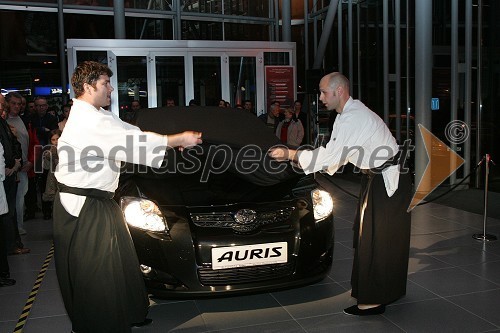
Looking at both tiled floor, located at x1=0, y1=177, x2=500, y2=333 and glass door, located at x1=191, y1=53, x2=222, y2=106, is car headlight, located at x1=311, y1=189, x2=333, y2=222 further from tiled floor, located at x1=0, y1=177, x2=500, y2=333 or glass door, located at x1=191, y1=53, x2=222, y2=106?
glass door, located at x1=191, y1=53, x2=222, y2=106

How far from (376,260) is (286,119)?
6226 mm

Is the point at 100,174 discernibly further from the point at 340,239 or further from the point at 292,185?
the point at 340,239

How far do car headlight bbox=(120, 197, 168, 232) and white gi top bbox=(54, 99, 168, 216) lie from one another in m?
0.65

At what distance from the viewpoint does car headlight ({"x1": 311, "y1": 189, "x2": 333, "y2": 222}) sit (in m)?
3.97

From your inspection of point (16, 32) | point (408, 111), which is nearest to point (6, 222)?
point (408, 111)

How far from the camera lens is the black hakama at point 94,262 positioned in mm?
2998

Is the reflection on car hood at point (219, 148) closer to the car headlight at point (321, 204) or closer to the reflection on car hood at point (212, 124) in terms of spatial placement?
the reflection on car hood at point (212, 124)

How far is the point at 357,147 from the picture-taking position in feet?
12.2

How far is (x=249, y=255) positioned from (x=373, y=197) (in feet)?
3.21

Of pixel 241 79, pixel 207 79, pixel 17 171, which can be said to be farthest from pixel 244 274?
pixel 241 79

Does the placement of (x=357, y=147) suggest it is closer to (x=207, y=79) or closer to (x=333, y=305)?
(x=333, y=305)

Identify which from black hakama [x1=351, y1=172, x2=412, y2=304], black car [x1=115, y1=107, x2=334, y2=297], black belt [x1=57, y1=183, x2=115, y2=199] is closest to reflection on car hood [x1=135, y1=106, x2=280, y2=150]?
black car [x1=115, y1=107, x2=334, y2=297]

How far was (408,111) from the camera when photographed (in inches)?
450

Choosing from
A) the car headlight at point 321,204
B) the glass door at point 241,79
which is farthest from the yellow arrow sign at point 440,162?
the car headlight at point 321,204
